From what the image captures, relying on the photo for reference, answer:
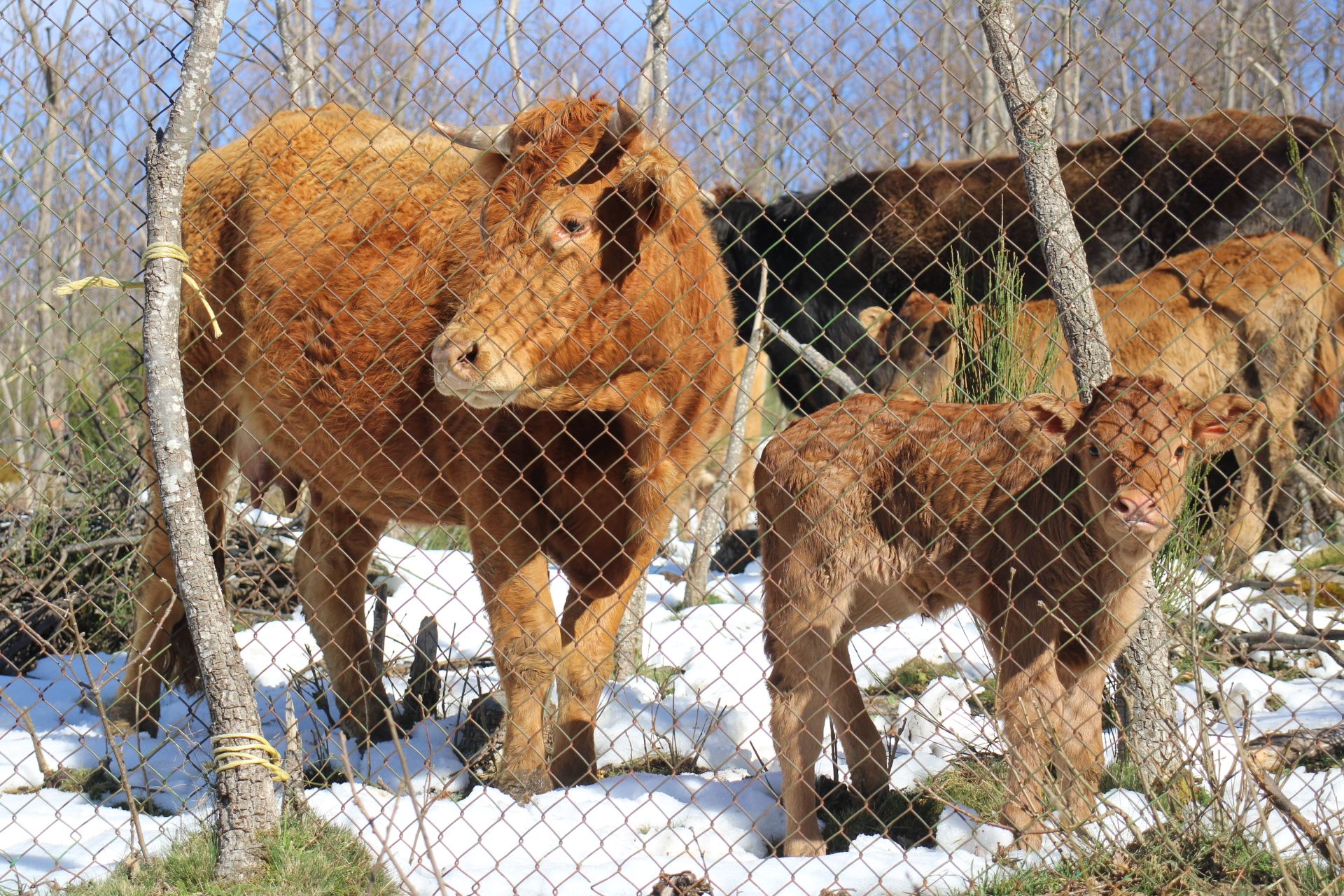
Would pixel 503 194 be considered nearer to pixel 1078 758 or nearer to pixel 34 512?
pixel 1078 758

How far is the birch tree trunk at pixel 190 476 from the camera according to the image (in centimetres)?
330

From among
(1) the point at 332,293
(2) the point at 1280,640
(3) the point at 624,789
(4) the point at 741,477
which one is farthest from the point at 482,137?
(4) the point at 741,477

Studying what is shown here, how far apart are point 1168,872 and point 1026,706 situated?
2.13 ft

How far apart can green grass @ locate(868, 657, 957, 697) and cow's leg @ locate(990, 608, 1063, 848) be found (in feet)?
4.53

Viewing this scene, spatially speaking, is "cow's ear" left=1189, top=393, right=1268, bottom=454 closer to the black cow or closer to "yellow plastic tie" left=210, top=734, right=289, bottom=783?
"yellow plastic tie" left=210, top=734, right=289, bottom=783

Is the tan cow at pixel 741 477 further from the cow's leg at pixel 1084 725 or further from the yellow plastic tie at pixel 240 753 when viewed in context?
the yellow plastic tie at pixel 240 753

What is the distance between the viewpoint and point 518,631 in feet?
13.8

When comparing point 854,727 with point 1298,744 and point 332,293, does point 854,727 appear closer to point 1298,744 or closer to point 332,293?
point 1298,744

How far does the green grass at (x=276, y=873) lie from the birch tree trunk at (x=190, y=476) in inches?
2.7

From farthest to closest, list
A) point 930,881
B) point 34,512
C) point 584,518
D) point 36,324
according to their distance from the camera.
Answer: point 36,324, point 34,512, point 584,518, point 930,881

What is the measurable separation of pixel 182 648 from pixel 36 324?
29.1ft

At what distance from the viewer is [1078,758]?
3588 millimetres

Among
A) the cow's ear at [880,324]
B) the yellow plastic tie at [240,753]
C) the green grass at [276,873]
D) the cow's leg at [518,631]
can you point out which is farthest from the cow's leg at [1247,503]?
the yellow plastic tie at [240,753]

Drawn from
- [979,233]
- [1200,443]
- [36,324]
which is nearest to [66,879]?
[1200,443]
